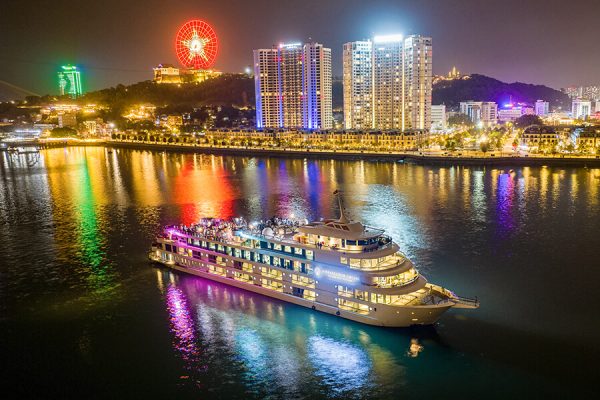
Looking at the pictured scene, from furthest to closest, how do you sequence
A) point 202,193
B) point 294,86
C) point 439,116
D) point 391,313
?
point 439,116 → point 294,86 → point 202,193 → point 391,313

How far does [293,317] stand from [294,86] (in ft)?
207

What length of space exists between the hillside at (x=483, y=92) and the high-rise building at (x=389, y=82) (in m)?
49.5

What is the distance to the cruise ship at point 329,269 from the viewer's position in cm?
1097

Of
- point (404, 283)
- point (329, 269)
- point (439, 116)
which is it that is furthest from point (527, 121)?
point (329, 269)

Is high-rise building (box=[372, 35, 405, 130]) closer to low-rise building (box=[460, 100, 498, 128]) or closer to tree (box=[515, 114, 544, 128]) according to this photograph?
tree (box=[515, 114, 544, 128])

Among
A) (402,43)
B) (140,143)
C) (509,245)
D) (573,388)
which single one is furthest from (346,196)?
(140,143)

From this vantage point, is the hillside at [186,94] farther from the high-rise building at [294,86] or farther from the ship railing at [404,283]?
the ship railing at [404,283]

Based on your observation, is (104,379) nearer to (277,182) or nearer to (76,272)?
(76,272)

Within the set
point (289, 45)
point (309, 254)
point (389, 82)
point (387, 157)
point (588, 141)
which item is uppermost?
point (289, 45)

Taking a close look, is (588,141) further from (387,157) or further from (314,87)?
(314,87)

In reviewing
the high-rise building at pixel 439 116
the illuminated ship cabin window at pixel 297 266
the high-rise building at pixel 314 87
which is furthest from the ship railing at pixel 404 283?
the high-rise building at pixel 439 116

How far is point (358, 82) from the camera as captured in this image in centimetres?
6619

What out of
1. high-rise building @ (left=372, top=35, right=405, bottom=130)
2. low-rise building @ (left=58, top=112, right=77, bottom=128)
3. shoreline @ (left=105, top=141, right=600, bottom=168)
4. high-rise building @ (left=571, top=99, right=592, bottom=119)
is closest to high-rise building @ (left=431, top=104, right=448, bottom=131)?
high-rise building @ (left=372, top=35, right=405, bottom=130)

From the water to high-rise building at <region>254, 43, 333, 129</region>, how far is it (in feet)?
152
